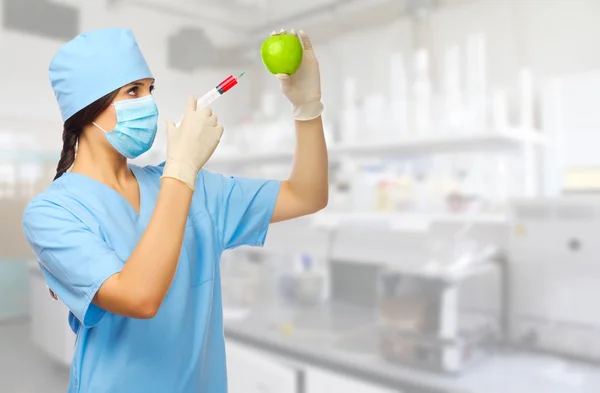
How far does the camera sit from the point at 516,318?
1.66m

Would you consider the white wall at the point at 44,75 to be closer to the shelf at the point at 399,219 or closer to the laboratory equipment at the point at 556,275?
the shelf at the point at 399,219

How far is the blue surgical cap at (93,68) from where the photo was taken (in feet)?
2.69

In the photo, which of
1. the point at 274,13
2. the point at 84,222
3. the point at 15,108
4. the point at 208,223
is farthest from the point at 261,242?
the point at 274,13

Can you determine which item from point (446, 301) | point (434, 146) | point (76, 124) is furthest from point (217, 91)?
point (434, 146)

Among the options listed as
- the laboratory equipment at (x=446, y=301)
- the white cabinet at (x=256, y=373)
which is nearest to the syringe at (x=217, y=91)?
the laboratory equipment at (x=446, y=301)

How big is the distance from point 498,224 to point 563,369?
550mm

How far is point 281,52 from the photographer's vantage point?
0.87 m

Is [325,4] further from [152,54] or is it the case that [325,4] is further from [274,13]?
[152,54]

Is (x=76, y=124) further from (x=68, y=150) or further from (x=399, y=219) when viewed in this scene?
(x=399, y=219)

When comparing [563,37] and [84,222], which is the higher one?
[563,37]

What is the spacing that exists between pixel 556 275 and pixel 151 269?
137 cm

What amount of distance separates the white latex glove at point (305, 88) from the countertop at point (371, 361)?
0.86m

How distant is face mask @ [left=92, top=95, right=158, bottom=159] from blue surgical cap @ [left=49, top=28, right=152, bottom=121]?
0.04 m

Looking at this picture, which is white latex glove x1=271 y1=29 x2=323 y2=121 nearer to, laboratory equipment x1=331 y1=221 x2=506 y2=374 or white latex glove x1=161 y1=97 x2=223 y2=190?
white latex glove x1=161 y1=97 x2=223 y2=190
